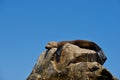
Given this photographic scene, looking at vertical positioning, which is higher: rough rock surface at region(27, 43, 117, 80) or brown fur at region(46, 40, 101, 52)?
brown fur at region(46, 40, 101, 52)

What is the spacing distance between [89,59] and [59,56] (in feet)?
11.0

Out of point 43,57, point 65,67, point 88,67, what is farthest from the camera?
point 43,57

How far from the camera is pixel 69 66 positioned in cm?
3005

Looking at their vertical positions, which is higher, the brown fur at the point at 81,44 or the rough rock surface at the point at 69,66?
the brown fur at the point at 81,44

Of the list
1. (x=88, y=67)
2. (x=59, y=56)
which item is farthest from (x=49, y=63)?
(x=88, y=67)

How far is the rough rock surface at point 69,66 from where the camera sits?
2780 cm

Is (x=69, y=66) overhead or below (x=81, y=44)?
below

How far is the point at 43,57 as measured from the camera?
35844mm

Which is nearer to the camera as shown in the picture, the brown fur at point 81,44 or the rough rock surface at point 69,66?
the rough rock surface at point 69,66

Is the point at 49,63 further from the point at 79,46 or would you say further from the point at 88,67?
the point at 88,67

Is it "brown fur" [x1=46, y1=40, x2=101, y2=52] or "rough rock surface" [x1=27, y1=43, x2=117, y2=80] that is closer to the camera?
Answer: "rough rock surface" [x1=27, y1=43, x2=117, y2=80]

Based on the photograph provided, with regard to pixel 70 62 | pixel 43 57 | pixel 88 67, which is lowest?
pixel 88 67

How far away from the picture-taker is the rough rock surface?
27.8 metres

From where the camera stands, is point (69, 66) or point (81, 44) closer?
point (69, 66)
